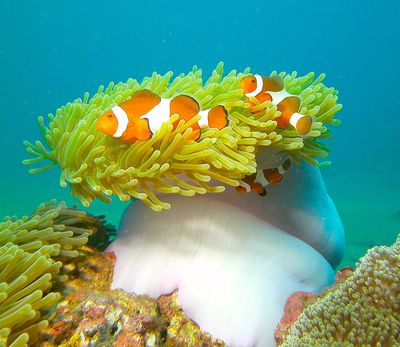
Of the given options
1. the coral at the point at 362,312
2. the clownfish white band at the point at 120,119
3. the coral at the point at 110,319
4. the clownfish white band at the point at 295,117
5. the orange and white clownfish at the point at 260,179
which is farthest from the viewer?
the orange and white clownfish at the point at 260,179

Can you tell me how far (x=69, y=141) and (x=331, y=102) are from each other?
124cm

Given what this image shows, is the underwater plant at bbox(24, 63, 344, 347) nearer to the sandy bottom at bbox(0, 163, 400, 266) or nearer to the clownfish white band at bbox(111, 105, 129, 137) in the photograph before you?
the clownfish white band at bbox(111, 105, 129, 137)

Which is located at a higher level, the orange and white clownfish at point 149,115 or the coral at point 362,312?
the orange and white clownfish at point 149,115

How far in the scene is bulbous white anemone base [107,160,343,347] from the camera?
169cm

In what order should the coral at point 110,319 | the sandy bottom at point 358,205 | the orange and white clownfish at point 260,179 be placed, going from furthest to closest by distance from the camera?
the sandy bottom at point 358,205
the orange and white clownfish at point 260,179
the coral at point 110,319

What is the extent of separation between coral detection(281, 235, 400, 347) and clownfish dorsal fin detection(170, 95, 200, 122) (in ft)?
2.84

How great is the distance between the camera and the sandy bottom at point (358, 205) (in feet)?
23.4

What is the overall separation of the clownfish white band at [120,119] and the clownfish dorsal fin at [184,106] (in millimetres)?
191

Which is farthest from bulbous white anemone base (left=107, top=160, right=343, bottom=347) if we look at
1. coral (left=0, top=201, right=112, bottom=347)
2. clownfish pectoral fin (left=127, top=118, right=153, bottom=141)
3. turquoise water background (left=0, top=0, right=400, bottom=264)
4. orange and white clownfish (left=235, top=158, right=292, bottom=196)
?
→ turquoise water background (left=0, top=0, right=400, bottom=264)

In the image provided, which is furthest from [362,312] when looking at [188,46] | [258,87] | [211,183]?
[188,46]

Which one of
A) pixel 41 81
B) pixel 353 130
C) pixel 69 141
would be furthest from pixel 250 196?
pixel 41 81

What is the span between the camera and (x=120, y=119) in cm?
159

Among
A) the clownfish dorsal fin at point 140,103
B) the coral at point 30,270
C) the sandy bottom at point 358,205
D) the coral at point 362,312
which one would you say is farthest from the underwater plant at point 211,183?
the sandy bottom at point 358,205

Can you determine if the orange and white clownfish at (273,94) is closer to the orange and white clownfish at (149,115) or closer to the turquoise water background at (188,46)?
the orange and white clownfish at (149,115)
